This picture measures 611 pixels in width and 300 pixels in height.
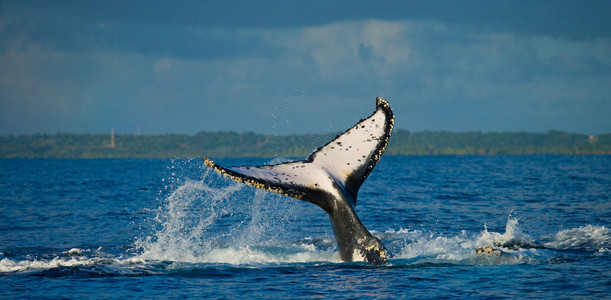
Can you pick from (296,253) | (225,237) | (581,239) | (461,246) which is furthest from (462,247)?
(225,237)

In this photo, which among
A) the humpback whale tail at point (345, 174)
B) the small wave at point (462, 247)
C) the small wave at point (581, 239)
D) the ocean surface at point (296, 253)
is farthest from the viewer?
the small wave at point (581, 239)

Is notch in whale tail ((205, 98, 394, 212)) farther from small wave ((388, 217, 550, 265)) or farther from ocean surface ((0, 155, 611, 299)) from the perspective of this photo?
→ small wave ((388, 217, 550, 265))

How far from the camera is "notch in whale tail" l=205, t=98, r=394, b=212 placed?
11023 mm

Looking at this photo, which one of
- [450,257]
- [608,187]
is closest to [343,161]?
[450,257]

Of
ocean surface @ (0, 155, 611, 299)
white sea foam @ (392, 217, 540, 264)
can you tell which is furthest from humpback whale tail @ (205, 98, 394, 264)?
white sea foam @ (392, 217, 540, 264)

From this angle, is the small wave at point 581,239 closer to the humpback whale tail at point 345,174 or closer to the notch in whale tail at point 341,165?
the humpback whale tail at point 345,174

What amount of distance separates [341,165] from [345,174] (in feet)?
0.57

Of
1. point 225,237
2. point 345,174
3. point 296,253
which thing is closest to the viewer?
point 345,174

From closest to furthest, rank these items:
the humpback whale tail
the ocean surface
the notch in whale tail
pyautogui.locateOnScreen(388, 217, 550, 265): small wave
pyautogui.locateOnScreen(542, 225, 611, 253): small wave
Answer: the notch in whale tail, the humpback whale tail, the ocean surface, pyautogui.locateOnScreen(388, 217, 550, 265): small wave, pyautogui.locateOnScreen(542, 225, 611, 253): small wave

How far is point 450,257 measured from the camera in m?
14.9

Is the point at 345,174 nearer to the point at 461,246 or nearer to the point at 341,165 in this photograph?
the point at 341,165

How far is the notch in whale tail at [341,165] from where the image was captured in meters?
11.0

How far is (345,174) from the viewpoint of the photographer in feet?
38.2

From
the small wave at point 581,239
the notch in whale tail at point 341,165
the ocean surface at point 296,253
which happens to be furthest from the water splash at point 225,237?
the small wave at point 581,239
